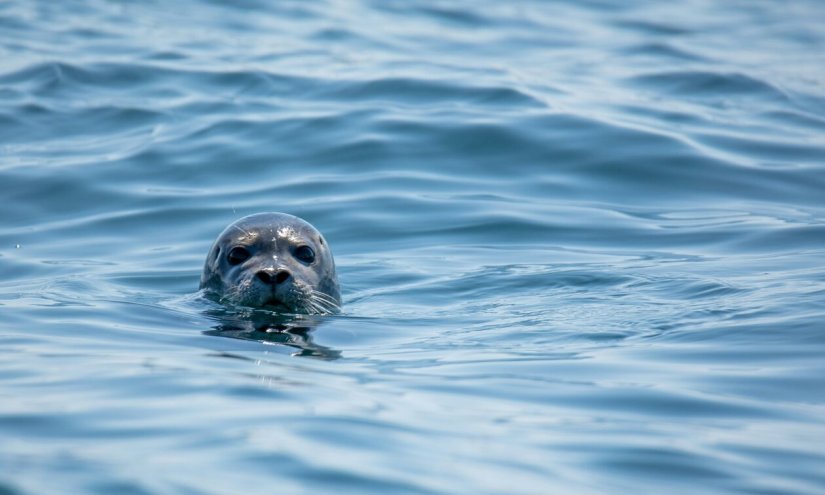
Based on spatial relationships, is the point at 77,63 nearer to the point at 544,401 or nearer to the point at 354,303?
the point at 354,303

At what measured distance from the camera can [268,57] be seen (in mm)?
17953

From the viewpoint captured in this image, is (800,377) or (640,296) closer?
(800,377)

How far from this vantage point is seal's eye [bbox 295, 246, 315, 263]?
895cm

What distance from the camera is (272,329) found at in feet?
26.1

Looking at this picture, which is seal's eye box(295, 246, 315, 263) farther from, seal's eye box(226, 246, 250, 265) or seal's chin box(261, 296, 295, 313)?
seal's chin box(261, 296, 295, 313)

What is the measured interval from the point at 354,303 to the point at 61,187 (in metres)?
4.43

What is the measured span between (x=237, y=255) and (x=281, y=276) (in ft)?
2.19

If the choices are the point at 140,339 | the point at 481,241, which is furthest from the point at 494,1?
the point at 140,339

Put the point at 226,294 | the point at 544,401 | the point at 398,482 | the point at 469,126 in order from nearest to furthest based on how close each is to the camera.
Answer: the point at 398,482, the point at 544,401, the point at 226,294, the point at 469,126

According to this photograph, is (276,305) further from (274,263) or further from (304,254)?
(304,254)

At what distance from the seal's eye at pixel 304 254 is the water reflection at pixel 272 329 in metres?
0.68

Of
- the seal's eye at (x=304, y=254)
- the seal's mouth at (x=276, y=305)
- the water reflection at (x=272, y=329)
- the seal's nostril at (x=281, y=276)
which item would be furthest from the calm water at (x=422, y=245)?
the seal's eye at (x=304, y=254)

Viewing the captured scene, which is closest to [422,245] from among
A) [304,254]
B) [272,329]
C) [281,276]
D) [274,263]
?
[304,254]

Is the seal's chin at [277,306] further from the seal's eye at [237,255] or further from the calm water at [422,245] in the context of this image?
the seal's eye at [237,255]
